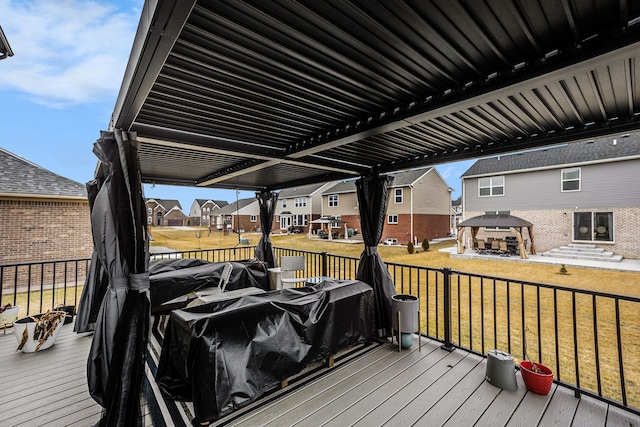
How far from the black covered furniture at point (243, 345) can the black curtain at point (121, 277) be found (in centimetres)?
30

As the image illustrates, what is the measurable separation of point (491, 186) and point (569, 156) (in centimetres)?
301

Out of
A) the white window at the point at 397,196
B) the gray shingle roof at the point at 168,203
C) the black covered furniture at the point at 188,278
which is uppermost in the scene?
the gray shingle roof at the point at 168,203

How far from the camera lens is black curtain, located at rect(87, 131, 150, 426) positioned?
193 cm

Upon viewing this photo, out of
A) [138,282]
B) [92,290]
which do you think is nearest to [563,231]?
[138,282]

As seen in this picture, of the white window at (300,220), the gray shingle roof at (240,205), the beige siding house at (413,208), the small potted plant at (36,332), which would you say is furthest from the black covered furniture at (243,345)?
the gray shingle roof at (240,205)

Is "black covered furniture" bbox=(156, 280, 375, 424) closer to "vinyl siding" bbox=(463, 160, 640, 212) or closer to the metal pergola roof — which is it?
the metal pergola roof

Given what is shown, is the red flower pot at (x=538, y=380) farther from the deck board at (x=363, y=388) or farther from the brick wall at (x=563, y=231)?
the brick wall at (x=563, y=231)

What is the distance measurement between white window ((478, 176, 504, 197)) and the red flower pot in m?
12.7

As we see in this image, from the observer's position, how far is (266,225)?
6797mm

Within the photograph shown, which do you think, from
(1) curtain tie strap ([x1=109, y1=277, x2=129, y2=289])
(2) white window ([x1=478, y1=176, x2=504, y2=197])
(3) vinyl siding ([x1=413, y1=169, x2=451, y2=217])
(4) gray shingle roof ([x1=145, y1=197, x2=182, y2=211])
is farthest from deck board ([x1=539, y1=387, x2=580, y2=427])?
(4) gray shingle roof ([x1=145, y1=197, x2=182, y2=211])

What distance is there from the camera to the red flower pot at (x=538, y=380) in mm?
2301

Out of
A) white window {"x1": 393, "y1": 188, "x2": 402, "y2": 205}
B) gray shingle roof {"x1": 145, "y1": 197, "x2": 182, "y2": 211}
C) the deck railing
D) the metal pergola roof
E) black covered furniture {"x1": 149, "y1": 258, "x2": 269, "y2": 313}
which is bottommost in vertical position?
the deck railing

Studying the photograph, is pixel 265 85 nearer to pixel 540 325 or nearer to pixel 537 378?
pixel 537 378

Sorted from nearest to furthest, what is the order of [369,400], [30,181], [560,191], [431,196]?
[369,400] → [30,181] → [560,191] → [431,196]
